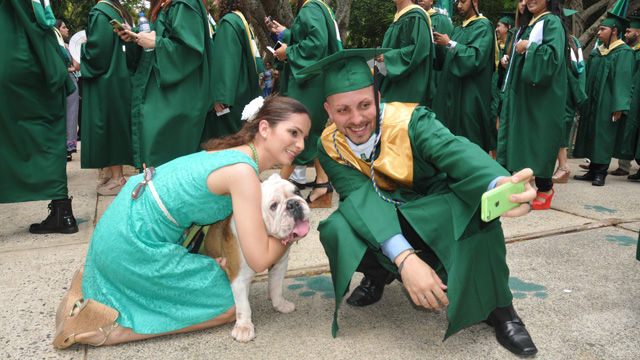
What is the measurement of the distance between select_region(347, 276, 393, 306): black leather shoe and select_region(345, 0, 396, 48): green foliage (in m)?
17.6

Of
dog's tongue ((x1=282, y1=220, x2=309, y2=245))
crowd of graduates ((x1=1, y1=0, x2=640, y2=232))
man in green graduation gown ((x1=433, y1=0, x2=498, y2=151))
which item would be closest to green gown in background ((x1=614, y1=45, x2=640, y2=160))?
crowd of graduates ((x1=1, y1=0, x2=640, y2=232))

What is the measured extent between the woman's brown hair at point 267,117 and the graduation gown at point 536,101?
2.95m

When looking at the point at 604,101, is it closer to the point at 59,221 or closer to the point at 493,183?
the point at 493,183

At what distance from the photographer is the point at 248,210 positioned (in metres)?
2.03

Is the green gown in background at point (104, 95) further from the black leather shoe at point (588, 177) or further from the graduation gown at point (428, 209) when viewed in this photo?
the black leather shoe at point (588, 177)

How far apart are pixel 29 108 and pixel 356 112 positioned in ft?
9.09

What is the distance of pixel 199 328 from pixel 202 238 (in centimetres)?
49

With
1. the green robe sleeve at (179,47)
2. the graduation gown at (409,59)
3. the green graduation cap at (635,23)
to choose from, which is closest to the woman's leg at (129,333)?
the green robe sleeve at (179,47)

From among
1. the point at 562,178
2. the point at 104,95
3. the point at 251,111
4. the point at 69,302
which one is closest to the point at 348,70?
Result: the point at 251,111

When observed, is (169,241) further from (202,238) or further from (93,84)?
(93,84)

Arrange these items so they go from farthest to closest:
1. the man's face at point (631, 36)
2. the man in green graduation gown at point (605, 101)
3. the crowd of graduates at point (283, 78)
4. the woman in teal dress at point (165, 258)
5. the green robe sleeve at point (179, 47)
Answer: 1. the man's face at point (631, 36)
2. the man in green graduation gown at point (605, 101)
3. the crowd of graduates at point (283, 78)
4. the green robe sleeve at point (179, 47)
5. the woman in teal dress at point (165, 258)

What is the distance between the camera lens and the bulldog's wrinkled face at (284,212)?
82.6 inches

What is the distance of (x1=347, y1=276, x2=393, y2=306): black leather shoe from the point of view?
2.52 m

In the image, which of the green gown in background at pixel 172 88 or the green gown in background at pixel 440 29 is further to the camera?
the green gown in background at pixel 440 29
